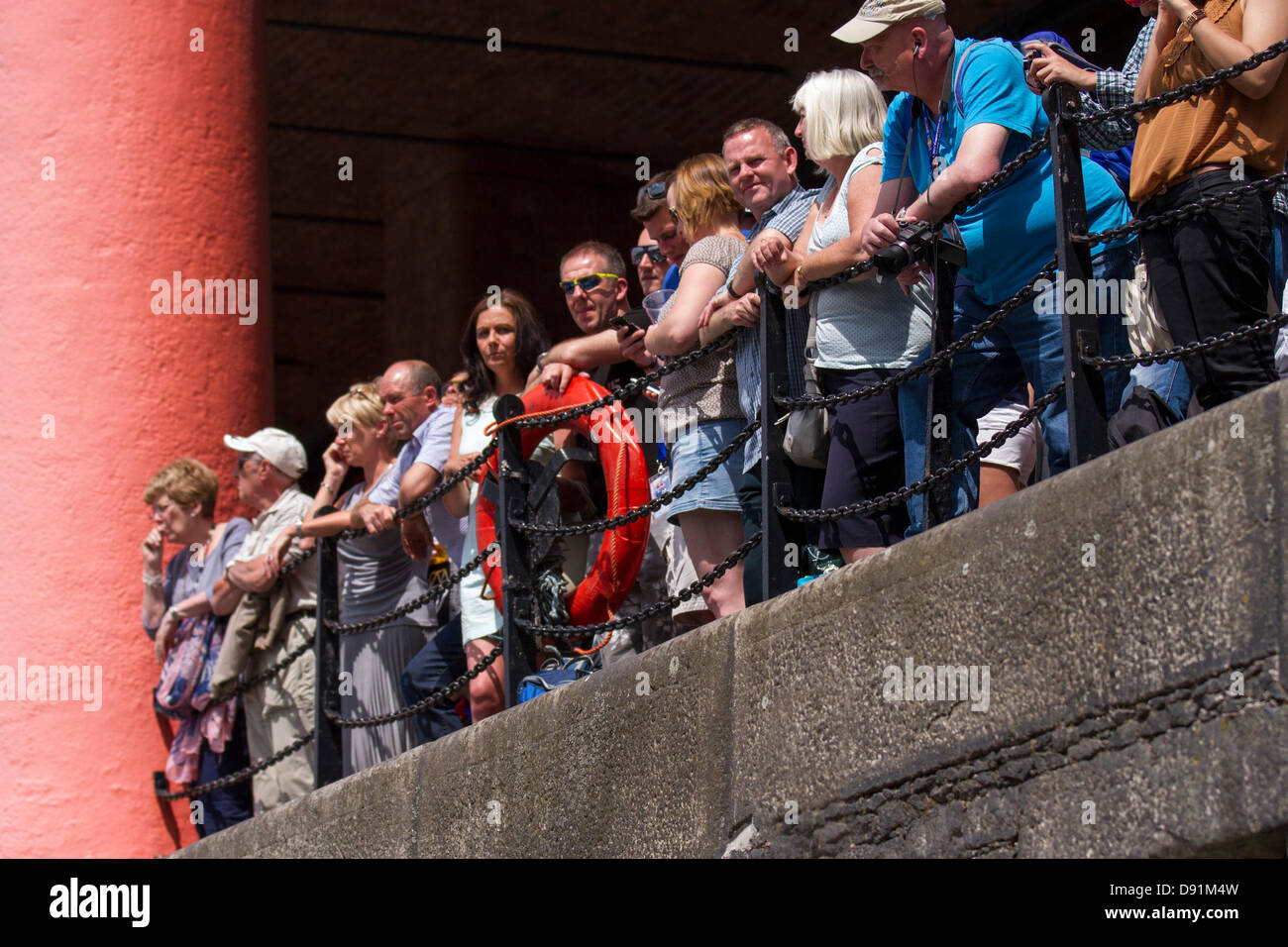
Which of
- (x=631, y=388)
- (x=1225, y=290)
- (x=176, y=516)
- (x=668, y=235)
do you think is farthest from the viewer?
(x=176, y=516)

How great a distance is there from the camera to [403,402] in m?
7.49

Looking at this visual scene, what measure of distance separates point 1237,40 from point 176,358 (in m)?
5.41

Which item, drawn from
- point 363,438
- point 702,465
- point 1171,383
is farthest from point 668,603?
point 363,438

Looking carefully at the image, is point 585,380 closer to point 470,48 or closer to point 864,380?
point 864,380

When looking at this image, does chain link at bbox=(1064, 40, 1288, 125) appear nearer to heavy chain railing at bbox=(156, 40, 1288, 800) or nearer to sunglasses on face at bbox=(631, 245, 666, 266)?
heavy chain railing at bbox=(156, 40, 1288, 800)

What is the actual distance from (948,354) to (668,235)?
2423mm

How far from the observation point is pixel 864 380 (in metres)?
4.99

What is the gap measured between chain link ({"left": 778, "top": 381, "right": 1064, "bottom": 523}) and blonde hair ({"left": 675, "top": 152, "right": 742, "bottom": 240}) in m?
1.47

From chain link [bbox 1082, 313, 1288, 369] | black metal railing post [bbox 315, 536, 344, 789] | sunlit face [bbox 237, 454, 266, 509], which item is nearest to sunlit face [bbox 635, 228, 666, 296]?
black metal railing post [bbox 315, 536, 344, 789]

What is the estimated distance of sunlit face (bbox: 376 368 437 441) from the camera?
749 centimetres

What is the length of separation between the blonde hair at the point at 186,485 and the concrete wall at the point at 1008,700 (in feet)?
10.6

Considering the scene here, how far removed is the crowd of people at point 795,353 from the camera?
439 centimetres

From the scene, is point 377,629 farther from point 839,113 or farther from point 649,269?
point 839,113

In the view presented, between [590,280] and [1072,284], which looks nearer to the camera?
[1072,284]
